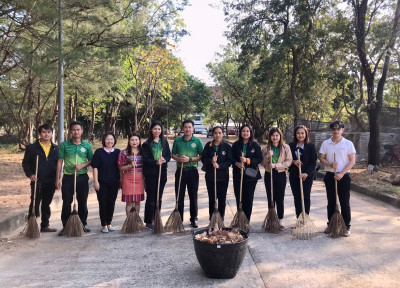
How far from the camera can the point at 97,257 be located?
4.53 m

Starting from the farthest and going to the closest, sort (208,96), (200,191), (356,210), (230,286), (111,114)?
(208,96) → (111,114) → (200,191) → (356,210) → (230,286)

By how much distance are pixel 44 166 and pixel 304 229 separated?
4.10 m

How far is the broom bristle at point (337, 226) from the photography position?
524cm

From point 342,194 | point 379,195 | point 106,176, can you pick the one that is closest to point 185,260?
point 106,176

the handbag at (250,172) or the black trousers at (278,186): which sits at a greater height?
the handbag at (250,172)

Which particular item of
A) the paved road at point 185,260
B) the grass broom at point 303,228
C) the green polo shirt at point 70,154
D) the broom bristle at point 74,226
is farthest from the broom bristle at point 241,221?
the green polo shirt at point 70,154

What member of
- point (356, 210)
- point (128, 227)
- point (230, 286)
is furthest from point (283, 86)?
point (230, 286)

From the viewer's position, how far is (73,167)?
5.47 metres

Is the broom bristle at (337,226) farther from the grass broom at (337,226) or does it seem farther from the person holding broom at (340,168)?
the person holding broom at (340,168)

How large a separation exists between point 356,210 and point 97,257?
5265 mm

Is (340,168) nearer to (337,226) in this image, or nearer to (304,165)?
(304,165)

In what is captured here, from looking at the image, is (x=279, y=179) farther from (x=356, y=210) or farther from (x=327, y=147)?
(x=356, y=210)

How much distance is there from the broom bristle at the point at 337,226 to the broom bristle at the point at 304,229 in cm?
28

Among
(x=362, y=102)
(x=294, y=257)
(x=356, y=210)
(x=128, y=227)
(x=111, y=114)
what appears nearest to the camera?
(x=294, y=257)
